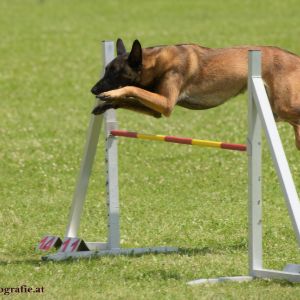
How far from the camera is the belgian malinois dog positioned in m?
7.95

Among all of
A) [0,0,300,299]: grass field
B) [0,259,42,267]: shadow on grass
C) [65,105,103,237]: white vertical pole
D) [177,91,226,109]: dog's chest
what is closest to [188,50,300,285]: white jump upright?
[0,0,300,299]: grass field

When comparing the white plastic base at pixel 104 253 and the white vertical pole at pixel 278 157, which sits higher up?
the white vertical pole at pixel 278 157

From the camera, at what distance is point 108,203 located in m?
8.19

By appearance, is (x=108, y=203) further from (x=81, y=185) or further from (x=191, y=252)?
(x=191, y=252)

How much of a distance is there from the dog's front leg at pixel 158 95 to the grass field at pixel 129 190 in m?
1.22

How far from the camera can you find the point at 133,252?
26.5 feet

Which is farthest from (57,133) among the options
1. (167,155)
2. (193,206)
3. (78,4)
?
(78,4)

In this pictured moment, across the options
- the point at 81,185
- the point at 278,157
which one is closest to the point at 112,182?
the point at 81,185

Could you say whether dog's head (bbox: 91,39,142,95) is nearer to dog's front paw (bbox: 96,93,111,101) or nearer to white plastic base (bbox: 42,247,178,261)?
dog's front paw (bbox: 96,93,111,101)

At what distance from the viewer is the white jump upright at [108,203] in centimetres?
805

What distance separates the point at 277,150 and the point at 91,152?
2089 millimetres

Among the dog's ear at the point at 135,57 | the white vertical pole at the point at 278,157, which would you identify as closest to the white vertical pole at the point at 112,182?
the dog's ear at the point at 135,57

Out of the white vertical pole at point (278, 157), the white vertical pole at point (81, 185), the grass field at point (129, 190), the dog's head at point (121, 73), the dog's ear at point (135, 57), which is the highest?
the dog's ear at point (135, 57)

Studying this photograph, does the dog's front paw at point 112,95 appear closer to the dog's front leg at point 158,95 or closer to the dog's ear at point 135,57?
the dog's front leg at point 158,95
